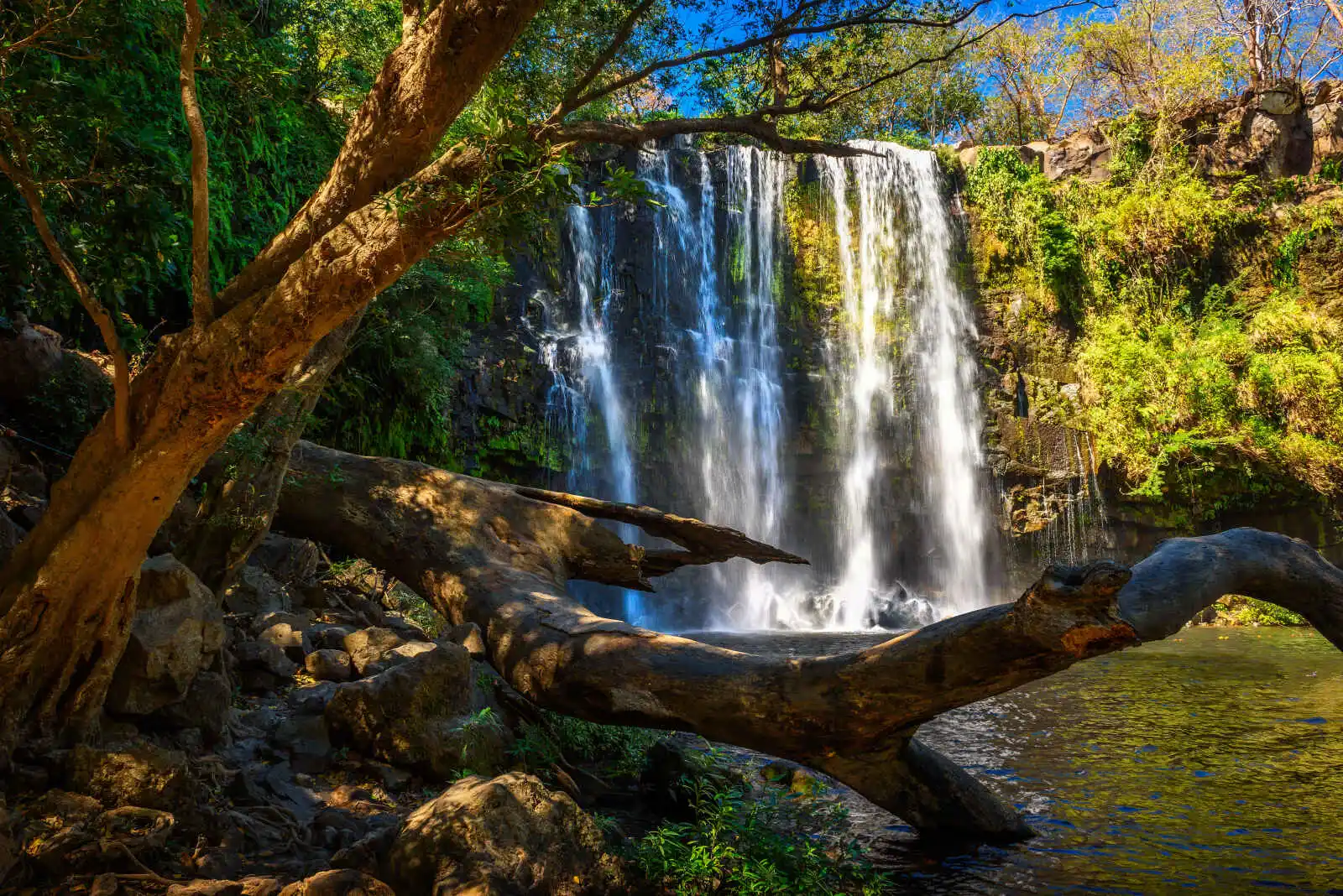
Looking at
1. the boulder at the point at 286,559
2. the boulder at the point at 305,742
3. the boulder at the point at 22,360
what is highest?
the boulder at the point at 22,360

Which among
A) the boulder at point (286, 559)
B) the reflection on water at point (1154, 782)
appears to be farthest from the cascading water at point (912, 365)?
the boulder at point (286, 559)

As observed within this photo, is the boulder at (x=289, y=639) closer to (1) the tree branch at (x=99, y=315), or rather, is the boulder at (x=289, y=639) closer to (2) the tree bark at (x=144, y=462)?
(2) the tree bark at (x=144, y=462)

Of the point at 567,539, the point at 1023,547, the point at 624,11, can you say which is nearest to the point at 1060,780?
the point at 567,539

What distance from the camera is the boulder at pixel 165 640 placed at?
368 centimetres

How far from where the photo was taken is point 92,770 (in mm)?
3211

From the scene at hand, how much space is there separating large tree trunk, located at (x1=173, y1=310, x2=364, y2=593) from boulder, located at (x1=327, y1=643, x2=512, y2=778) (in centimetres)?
119

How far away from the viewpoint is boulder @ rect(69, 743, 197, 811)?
3.19 metres

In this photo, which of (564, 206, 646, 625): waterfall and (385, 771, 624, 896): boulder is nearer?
(385, 771, 624, 896): boulder

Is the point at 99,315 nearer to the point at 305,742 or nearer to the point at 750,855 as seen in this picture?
the point at 305,742

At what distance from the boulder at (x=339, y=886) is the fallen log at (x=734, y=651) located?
59.1 inches

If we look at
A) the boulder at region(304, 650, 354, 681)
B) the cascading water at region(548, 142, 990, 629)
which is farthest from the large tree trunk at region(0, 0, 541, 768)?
the cascading water at region(548, 142, 990, 629)

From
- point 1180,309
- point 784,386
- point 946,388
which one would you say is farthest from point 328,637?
point 1180,309

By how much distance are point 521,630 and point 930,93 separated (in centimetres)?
2944

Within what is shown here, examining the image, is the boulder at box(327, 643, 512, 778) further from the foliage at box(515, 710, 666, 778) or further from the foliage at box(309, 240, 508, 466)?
the foliage at box(309, 240, 508, 466)
